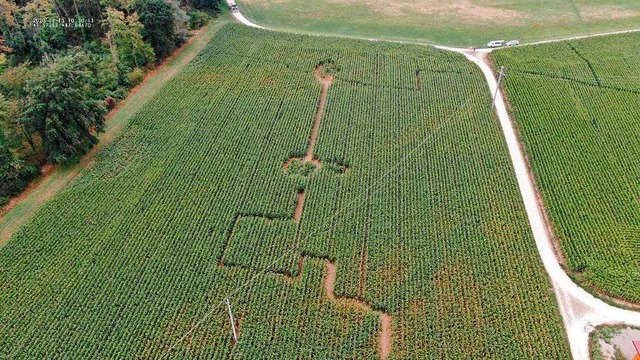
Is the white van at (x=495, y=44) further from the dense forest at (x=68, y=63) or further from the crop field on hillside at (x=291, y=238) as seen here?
the dense forest at (x=68, y=63)

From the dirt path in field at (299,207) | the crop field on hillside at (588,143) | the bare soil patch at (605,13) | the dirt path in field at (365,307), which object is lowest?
the dirt path in field at (365,307)

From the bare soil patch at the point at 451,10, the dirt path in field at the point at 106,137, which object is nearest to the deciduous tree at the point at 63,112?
the dirt path in field at the point at 106,137

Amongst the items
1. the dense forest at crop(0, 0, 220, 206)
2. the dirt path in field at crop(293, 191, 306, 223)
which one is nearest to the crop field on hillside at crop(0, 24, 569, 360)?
the dirt path in field at crop(293, 191, 306, 223)

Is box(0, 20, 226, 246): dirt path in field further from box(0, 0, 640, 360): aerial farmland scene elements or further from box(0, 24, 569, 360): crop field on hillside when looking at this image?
box(0, 24, 569, 360): crop field on hillside

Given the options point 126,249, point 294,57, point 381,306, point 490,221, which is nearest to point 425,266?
point 381,306

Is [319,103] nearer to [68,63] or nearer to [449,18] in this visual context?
[68,63]

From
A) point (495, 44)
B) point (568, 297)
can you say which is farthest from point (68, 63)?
point (495, 44)
